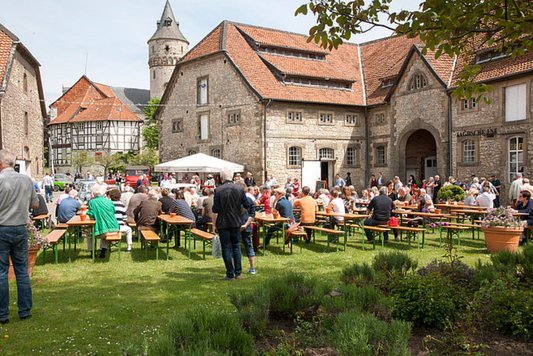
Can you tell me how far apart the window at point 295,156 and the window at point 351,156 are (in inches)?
144

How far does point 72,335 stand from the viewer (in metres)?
5.17

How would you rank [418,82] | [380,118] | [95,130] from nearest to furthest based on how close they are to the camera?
[418,82]
[380,118]
[95,130]

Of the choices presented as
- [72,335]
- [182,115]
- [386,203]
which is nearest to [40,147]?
[182,115]

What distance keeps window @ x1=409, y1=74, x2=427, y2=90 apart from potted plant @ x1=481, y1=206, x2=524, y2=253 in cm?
1797

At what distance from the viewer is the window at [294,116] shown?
28.9 m

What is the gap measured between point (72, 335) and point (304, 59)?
28.9 meters

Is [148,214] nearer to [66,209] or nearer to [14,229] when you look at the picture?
[66,209]

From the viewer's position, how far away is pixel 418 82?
1056 inches

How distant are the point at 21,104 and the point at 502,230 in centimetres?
2662

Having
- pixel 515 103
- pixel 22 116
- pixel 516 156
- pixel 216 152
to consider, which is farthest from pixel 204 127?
pixel 516 156

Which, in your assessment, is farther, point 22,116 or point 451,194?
point 22,116

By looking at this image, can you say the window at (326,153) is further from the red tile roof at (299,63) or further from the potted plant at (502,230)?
the potted plant at (502,230)

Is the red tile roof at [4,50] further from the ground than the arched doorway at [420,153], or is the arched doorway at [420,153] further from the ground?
the red tile roof at [4,50]

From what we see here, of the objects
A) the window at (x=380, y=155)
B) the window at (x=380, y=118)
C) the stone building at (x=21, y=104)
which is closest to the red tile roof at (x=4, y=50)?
the stone building at (x=21, y=104)
